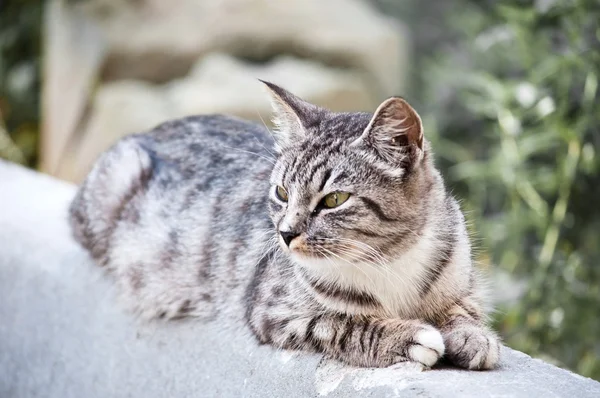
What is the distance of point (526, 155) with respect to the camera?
473 centimetres

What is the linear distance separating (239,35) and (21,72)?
278 cm

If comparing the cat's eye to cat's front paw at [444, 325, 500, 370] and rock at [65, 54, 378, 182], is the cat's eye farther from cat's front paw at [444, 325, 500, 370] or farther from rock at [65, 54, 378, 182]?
rock at [65, 54, 378, 182]

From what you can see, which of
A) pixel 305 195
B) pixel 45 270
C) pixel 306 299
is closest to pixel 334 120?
pixel 305 195

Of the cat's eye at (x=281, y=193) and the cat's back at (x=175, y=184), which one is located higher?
the cat's eye at (x=281, y=193)

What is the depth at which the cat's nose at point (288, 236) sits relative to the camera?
2.65m

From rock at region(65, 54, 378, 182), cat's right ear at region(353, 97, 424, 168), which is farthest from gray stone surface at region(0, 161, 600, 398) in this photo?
rock at region(65, 54, 378, 182)

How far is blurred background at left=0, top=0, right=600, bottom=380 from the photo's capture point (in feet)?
14.7

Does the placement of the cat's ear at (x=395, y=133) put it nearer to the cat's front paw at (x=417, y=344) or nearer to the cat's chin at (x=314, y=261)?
the cat's chin at (x=314, y=261)

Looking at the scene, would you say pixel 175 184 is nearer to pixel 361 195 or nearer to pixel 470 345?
pixel 361 195

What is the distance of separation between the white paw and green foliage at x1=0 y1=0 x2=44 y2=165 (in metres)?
6.32

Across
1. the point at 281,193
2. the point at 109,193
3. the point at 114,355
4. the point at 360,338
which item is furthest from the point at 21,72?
the point at 360,338

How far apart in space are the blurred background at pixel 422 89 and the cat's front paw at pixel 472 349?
0.64 metres

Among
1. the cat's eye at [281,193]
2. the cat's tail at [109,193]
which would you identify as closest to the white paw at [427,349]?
the cat's eye at [281,193]

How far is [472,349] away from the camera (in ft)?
8.42
